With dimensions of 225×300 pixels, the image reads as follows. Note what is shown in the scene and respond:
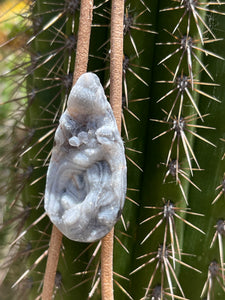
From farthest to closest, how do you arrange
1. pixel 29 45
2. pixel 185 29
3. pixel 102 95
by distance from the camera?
1. pixel 29 45
2. pixel 185 29
3. pixel 102 95

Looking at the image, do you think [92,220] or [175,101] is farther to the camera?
[175,101]

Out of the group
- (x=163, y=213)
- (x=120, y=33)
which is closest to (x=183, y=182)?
(x=163, y=213)

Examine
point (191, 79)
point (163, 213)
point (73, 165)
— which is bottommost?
point (163, 213)

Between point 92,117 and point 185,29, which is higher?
point 185,29

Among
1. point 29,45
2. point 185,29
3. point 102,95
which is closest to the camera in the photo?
point 102,95

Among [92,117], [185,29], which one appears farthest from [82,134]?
[185,29]

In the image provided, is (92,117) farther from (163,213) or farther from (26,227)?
(26,227)

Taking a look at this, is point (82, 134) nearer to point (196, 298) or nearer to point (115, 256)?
point (115, 256)
